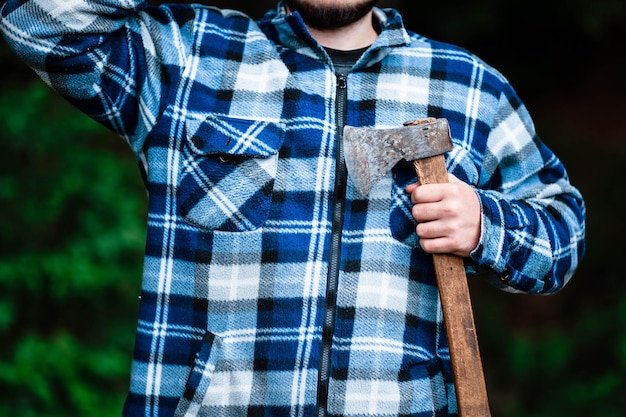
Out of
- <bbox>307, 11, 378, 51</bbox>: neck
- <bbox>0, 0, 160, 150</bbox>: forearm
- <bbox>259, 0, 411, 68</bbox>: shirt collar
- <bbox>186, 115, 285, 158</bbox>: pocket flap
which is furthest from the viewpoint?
<bbox>307, 11, 378, 51</bbox>: neck

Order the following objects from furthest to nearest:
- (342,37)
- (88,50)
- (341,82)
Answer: (342,37) → (341,82) → (88,50)

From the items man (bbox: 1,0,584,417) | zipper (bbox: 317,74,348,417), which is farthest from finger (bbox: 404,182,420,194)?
zipper (bbox: 317,74,348,417)

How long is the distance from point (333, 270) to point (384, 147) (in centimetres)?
Answer: 37

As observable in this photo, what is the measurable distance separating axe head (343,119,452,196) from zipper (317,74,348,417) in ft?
0.28

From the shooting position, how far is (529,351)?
17.0ft

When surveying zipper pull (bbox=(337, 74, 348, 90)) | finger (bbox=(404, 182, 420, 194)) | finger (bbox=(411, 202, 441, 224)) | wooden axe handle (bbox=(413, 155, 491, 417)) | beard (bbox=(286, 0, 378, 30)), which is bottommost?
wooden axe handle (bbox=(413, 155, 491, 417))

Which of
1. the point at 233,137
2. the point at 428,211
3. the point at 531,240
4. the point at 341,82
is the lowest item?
the point at 531,240

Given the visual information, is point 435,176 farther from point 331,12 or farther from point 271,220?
point 331,12

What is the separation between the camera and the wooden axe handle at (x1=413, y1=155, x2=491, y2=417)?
1.90m

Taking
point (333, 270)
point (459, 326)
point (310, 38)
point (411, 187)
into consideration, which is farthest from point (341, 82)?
point (459, 326)

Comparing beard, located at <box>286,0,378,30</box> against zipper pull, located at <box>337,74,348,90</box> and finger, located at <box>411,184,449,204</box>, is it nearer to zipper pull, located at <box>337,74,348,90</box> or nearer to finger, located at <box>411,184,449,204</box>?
zipper pull, located at <box>337,74,348,90</box>

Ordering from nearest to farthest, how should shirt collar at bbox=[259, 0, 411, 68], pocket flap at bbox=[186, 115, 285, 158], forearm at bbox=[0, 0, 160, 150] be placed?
forearm at bbox=[0, 0, 160, 150]
pocket flap at bbox=[186, 115, 285, 158]
shirt collar at bbox=[259, 0, 411, 68]

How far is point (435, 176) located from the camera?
1.95m

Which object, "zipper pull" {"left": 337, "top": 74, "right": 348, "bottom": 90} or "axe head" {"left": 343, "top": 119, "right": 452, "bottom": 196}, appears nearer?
"axe head" {"left": 343, "top": 119, "right": 452, "bottom": 196}
